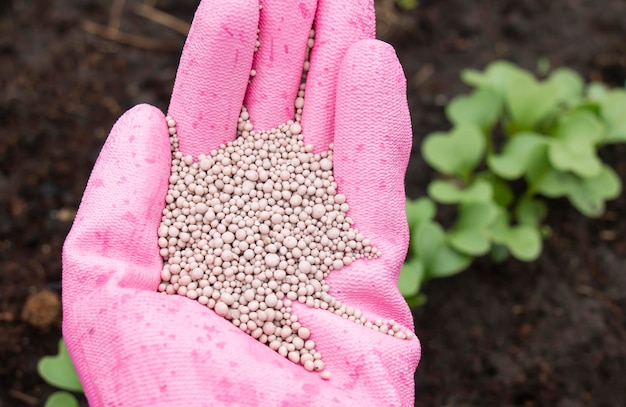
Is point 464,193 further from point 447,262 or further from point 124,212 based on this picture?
point 124,212

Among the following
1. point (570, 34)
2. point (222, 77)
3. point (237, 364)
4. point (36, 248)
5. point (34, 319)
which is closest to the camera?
point (237, 364)

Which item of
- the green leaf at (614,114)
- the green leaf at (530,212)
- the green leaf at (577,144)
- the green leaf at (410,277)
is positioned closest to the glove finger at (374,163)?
the green leaf at (410,277)

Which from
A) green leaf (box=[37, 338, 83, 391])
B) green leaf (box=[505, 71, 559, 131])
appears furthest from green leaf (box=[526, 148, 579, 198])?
green leaf (box=[37, 338, 83, 391])

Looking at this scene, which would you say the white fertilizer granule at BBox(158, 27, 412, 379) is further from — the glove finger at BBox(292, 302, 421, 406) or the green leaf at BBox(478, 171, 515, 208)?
the green leaf at BBox(478, 171, 515, 208)

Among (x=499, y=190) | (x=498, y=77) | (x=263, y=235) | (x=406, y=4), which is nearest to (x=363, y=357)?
(x=263, y=235)

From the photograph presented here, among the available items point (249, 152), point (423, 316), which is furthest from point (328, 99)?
point (423, 316)

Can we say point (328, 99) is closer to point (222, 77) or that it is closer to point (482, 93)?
point (222, 77)
